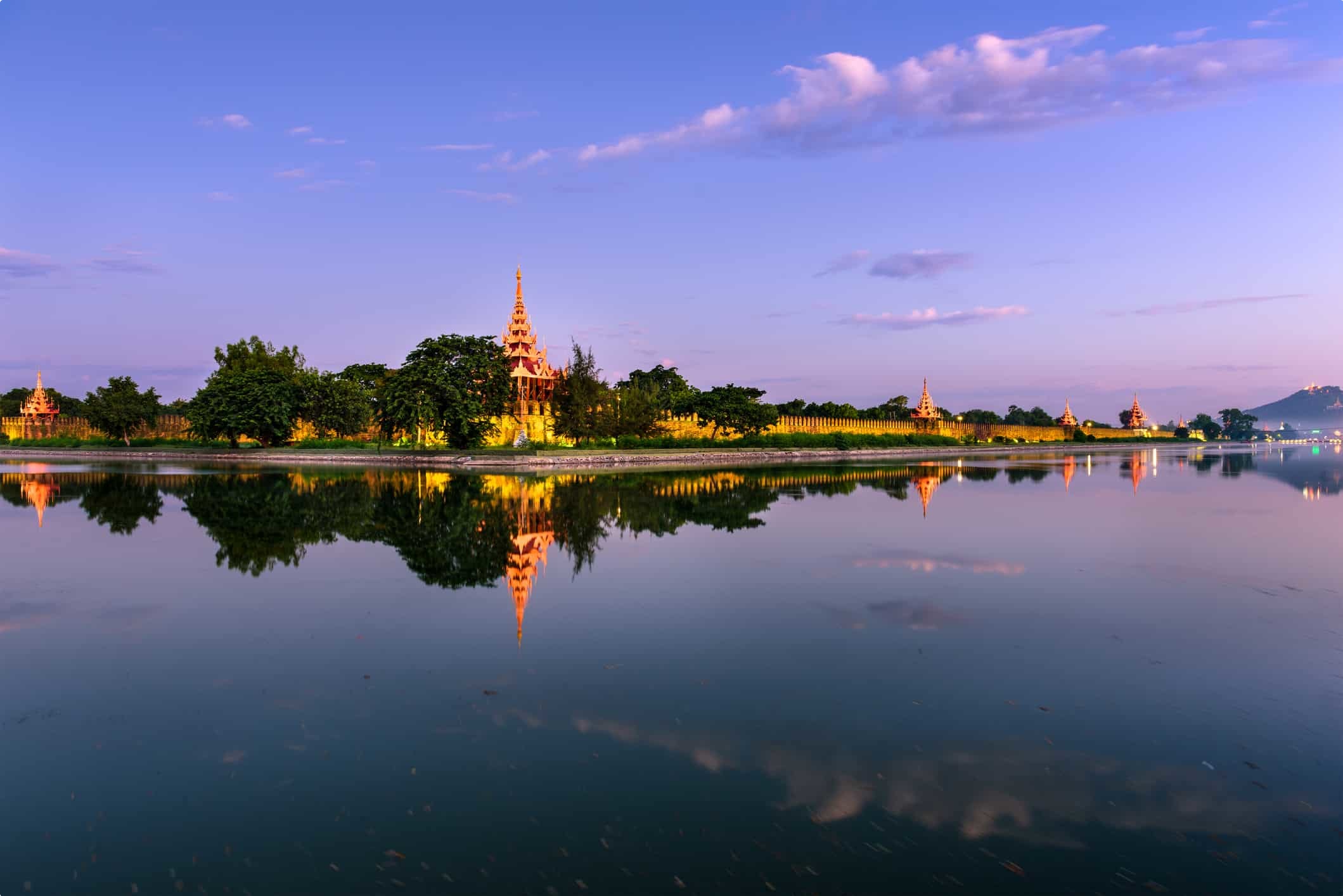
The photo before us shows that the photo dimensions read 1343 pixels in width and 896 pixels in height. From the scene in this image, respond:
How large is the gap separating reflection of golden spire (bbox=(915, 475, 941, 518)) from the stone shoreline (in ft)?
63.5

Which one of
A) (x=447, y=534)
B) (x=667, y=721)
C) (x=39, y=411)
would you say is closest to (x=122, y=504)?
(x=447, y=534)

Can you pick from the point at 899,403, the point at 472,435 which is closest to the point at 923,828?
the point at 472,435

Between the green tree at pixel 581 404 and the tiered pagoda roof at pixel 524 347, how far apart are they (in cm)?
656

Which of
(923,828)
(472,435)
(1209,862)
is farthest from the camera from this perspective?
(472,435)

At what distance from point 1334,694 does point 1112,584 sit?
545 centimetres

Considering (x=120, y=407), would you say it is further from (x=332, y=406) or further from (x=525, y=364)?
(x=525, y=364)

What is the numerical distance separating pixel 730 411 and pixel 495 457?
35.9m

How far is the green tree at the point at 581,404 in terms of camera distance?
2574 inches

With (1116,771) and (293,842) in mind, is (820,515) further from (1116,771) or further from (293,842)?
(293,842)

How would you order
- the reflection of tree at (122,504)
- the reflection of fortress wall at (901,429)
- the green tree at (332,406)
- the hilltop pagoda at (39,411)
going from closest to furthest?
the reflection of tree at (122,504), the green tree at (332,406), the reflection of fortress wall at (901,429), the hilltop pagoda at (39,411)

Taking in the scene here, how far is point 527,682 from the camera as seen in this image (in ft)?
26.7

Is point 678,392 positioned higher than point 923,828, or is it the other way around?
point 678,392

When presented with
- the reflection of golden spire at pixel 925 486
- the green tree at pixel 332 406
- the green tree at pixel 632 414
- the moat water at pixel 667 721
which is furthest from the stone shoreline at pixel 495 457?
the moat water at pixel 667 721

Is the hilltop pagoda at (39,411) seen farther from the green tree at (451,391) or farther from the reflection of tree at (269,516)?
the reflection of tree at (269,516)
